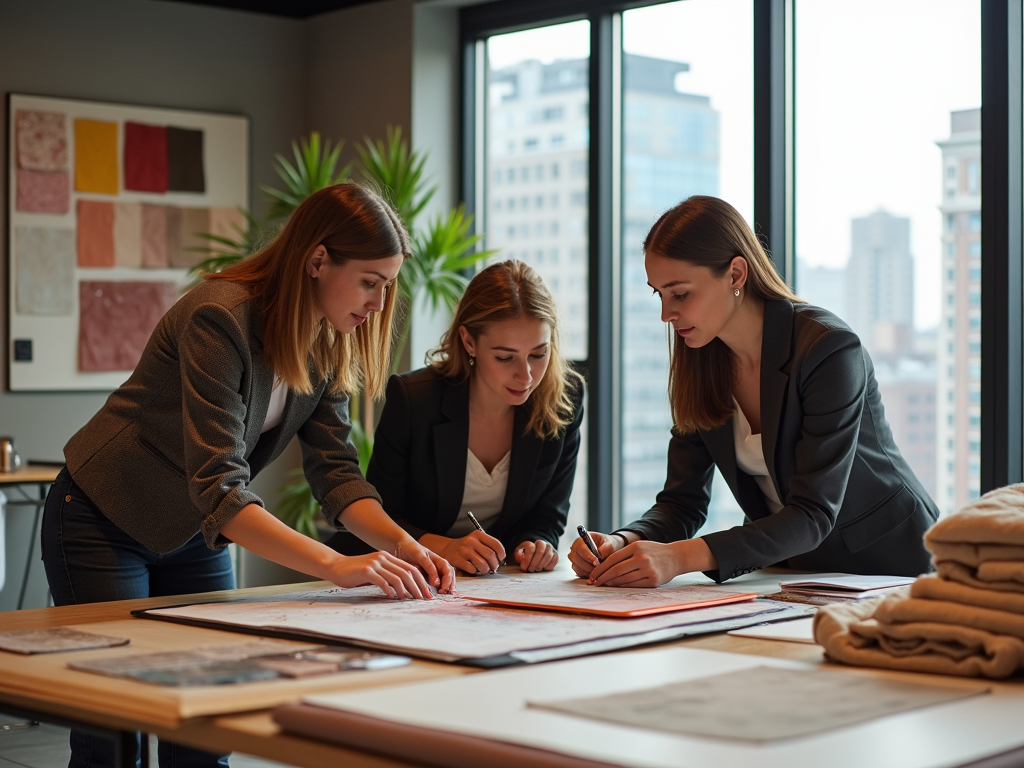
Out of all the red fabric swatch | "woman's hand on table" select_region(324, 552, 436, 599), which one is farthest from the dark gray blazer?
the red fabric swatch

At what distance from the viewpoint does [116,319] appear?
5.17 m

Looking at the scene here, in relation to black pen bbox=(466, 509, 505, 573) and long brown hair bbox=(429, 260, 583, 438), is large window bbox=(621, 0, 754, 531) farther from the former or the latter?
black pen bbox=(466, 509, 505, 573)

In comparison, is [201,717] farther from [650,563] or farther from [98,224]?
[98,224]

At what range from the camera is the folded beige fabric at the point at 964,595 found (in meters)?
1.29

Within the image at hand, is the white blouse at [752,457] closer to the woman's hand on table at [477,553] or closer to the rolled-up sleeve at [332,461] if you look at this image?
the woman's hand on table at [477,553]

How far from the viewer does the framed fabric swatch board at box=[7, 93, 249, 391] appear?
4957mm

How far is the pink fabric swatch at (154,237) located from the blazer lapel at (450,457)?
3.10 metres

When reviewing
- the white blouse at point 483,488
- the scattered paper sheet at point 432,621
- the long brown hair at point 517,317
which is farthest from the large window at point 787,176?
the scattered paper sheet at point 432,621

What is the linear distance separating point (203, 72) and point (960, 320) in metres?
3.39

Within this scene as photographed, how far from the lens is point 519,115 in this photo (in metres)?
5.25

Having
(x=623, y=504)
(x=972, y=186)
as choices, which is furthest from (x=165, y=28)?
(x=972, y=186)

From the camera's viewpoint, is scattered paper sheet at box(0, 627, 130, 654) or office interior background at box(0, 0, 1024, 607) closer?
scattered paper sheet at box(0, 627, 130, 654)

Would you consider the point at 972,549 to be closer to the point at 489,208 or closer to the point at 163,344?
the point at 163,344

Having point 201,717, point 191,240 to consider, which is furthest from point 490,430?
point 191,240
